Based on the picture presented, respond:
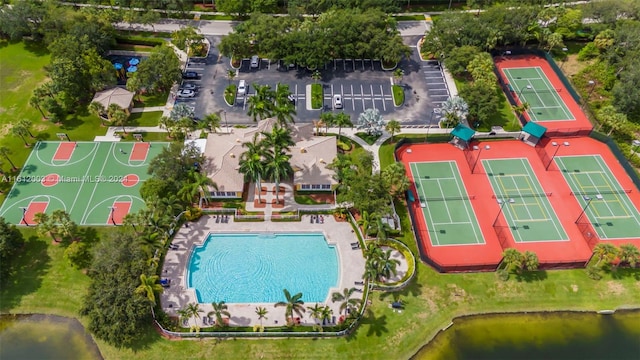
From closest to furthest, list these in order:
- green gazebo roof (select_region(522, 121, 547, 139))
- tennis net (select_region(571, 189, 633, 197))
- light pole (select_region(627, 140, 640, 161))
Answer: tennis net (select_region(571, 189, 633, 197)) < light pole (select_region(627, 140, 640, 161)) < green gazebo roof (select_region(522, 121, 547, 139))

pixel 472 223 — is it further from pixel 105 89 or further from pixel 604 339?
pixel 105 89

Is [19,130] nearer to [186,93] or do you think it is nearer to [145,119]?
[145,119]

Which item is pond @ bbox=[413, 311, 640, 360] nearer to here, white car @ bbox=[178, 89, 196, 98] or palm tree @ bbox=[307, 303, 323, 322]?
palm tree @ bbox=[307, 303, 323, 322]

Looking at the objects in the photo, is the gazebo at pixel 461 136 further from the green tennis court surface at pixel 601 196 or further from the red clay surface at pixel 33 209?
the red clay surface at pixel 33 209

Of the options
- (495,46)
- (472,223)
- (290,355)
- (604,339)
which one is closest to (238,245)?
(290,355)

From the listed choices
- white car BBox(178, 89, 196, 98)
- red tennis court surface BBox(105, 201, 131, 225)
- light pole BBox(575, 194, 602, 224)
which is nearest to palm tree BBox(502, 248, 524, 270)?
light pole BBox(575, 194, 602, 224)

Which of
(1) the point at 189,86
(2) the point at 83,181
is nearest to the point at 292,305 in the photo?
(2) the point at 83,181
